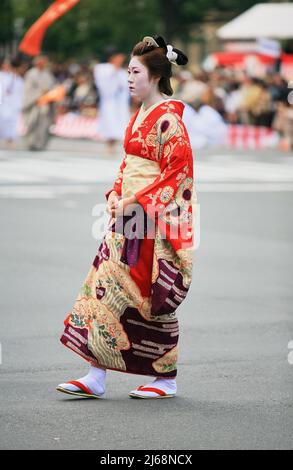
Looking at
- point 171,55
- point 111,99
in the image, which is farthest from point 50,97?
point 171,55

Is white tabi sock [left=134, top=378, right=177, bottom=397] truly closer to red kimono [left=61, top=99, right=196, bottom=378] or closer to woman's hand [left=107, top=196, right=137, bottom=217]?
red kimono [left=61, top=99, right=196, bottom=378]

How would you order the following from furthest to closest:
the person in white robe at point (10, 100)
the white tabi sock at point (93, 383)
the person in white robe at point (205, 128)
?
the person in white robe at point (10, 100) → the person in white robe at point (205, 128) → the white tabi sock at point (93, 383)

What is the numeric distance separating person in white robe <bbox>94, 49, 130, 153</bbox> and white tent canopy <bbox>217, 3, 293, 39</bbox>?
825 centimetres

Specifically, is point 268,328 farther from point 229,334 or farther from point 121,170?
point 121,170

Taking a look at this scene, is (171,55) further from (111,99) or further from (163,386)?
(111,99)

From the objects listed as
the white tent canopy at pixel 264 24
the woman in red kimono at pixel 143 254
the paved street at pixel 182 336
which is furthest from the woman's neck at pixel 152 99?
the white tent canopy at pixel 264 24

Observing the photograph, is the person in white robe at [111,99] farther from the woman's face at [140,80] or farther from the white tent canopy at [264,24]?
the woman's face at [140,80]

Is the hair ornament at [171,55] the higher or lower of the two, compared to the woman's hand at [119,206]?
higher

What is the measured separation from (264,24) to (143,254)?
29017 millimetres

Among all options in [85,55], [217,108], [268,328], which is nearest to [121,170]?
[268,328]

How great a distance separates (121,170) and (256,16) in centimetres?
3011

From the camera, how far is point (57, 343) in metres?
7.58

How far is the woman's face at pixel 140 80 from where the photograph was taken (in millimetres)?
6133

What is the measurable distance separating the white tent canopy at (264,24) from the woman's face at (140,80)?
27.8 m
